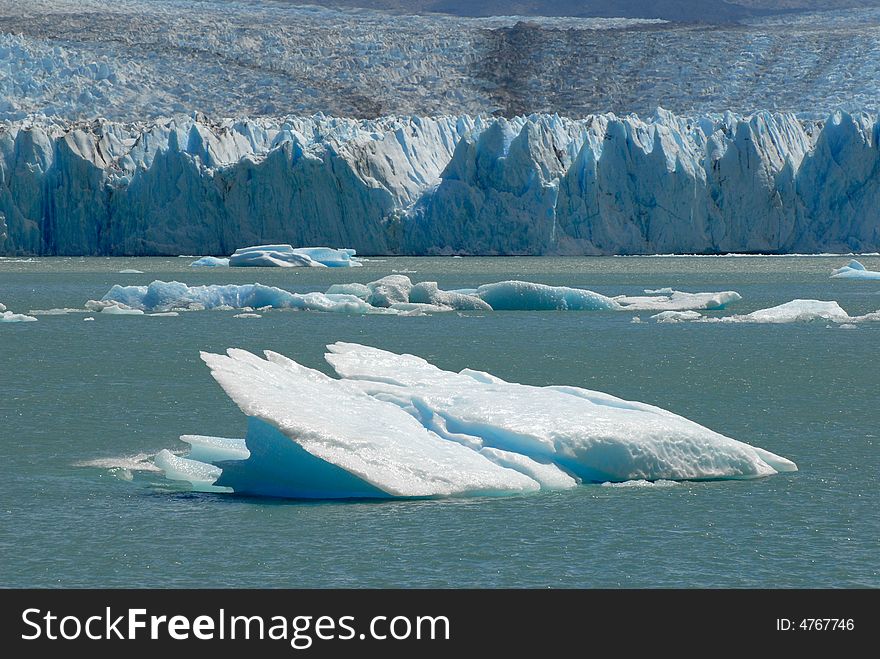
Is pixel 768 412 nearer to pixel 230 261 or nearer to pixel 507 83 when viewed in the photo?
pixel 230 261

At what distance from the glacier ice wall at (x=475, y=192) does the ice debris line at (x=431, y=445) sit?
2651 centimetres

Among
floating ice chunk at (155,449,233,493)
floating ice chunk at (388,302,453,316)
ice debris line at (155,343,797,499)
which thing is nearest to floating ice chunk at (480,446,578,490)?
ice debris line at (155,343,797,499)

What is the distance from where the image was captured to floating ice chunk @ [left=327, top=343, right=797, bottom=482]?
23.8 ft

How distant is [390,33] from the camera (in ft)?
203

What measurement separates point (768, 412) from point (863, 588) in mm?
4987

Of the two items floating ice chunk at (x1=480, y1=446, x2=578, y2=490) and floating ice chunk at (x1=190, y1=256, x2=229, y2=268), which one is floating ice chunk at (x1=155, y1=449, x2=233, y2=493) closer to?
floating ice chunk at (x1=480, y1=446, x2=578, y2=490)

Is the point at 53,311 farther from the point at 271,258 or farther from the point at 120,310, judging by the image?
the point at 271,258

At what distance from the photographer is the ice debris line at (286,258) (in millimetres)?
32062

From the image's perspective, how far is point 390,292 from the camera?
69.0 ft

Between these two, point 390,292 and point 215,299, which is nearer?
point 390,292

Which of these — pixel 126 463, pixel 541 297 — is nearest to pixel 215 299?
pixel 541 297
